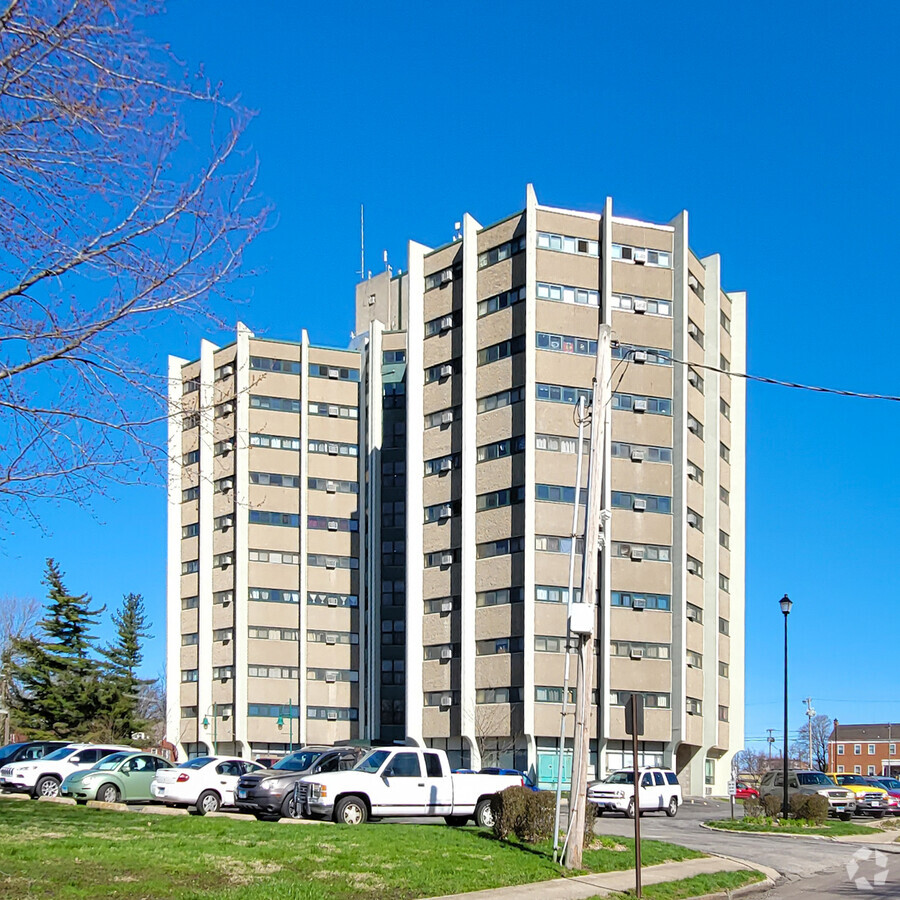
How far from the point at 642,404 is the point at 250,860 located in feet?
173

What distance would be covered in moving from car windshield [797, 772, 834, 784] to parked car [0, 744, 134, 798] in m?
26.6

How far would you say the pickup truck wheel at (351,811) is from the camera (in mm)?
25328

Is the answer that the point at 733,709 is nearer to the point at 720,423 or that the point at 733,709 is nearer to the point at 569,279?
the point at 720,423

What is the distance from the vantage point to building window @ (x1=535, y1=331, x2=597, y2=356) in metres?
66.6

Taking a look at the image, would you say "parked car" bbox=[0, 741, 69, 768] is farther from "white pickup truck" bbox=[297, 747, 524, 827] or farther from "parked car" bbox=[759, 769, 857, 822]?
"parked car" bbox=[759, 769, 857, 822]

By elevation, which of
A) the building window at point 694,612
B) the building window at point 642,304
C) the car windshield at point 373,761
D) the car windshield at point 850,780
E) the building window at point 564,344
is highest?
the building window at point 642,304

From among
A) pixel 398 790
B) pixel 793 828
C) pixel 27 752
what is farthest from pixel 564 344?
pixel 398 790

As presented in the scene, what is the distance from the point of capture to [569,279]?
222ft

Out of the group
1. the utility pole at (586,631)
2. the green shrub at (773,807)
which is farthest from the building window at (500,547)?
the utility pole at (586,631)

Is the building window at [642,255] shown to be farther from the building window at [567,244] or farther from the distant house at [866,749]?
the distant house at [866,749]

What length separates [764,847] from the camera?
28672mm

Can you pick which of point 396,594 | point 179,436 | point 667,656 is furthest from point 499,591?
point 179,436

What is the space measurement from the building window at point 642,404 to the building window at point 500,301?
7.58m

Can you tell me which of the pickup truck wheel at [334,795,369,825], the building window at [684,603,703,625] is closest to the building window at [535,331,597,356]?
the building window at [684,603,703,625]
